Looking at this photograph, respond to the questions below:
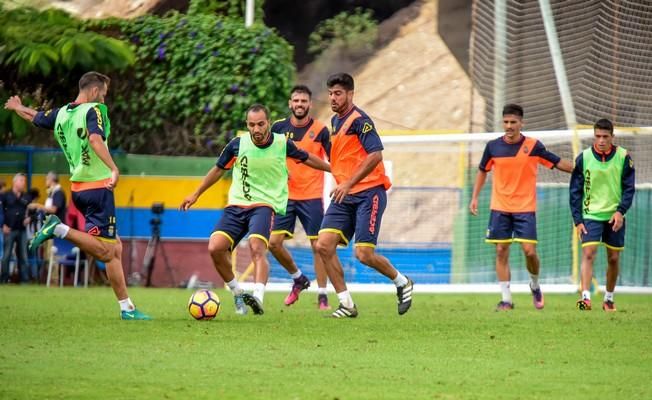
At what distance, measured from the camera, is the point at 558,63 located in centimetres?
2289

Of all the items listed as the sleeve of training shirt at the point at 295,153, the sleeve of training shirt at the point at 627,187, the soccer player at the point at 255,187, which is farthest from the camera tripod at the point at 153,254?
the sleeve of training shirt at the point at 627,187

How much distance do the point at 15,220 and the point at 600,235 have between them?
11489mm

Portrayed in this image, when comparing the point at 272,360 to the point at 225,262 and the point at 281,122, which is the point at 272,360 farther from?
the point at 281,122

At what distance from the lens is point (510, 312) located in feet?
50.0

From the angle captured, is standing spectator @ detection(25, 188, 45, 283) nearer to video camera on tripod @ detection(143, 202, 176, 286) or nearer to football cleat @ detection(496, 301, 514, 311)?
video camera on tripod @ detection(143, 202, 176, 286)

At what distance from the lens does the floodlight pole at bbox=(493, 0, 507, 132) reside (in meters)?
23.8

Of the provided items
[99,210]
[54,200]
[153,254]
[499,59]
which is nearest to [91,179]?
[99,210]

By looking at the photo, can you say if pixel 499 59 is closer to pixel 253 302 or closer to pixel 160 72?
pixel 160 72

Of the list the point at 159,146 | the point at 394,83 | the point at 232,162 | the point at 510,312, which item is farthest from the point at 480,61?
the point at 232,162

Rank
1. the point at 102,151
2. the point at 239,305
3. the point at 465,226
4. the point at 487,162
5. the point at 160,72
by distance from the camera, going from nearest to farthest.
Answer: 1. the point at 102,151
2. the point at 239,305
3. the point at 487,162
4. the point at 465,226
5. the point at 160,72

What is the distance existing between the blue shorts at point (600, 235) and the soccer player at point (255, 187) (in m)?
3.95

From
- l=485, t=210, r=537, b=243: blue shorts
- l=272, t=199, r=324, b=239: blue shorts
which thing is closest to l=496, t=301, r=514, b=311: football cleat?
l=485, t=210, r=537, b=243: blue shorts

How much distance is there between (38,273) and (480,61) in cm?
1002

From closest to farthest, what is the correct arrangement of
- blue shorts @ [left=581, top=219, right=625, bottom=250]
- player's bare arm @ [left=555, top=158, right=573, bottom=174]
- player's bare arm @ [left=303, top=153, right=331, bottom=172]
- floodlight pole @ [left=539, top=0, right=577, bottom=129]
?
player's bare arm @ [left=303, top=153, right=331, bottom=172] → player's bare arm @ [left=555, top=158, right=573, bottom=174] → blue shorts @ [left=581, top=219, right=625, bottom=250] → floodlight pole @ [left=539, top=0, right=577, bottom=129]
